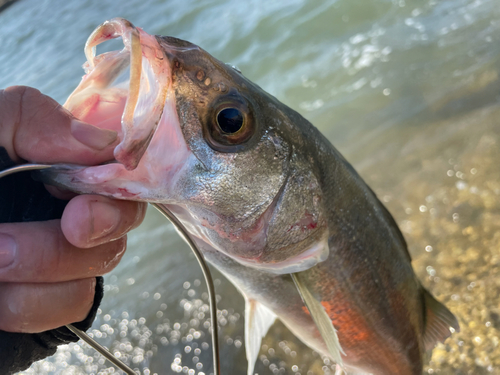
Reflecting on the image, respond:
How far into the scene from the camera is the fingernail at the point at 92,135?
3.97 feet

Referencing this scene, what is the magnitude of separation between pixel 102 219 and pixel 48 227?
193 mm

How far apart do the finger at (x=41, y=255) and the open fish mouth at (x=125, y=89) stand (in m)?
0.38

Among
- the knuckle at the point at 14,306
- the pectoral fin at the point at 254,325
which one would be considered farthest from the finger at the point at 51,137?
the pectoral fin at the point at 254,325

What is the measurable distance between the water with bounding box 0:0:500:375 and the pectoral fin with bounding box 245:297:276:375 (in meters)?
1.09

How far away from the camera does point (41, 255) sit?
3.99 feet

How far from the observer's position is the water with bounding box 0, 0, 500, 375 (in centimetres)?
327

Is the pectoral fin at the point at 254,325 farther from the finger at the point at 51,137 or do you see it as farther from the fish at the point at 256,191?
the finger at the point at 51,137

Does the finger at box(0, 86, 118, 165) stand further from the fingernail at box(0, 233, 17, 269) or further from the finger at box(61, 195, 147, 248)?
the fingernail at box(0, 233, 17, 269)

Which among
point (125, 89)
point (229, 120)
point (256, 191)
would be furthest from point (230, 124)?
point (125, 89)

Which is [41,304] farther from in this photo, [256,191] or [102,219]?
[256,191]

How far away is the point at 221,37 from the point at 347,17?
3.16 meters

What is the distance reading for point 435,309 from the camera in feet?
7.16

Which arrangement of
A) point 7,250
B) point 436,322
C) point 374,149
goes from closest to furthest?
1. point 7,250
2. point 436,322
3. point 374,149

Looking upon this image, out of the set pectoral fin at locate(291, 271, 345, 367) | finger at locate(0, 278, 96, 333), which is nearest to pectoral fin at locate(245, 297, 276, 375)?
pectoral fin at locate(291, 271, 345, 367)
